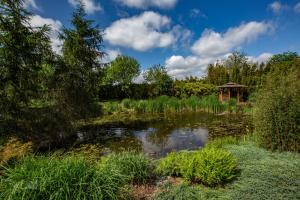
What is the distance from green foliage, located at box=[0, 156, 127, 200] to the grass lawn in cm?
88

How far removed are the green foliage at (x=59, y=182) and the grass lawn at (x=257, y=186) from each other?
876 mm

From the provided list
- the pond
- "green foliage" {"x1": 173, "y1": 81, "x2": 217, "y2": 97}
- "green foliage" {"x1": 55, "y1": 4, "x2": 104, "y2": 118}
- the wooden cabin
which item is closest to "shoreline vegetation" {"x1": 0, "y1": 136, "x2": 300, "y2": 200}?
the pond

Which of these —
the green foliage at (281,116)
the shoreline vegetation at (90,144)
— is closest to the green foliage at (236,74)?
the shoreline vegetation at (90,144)

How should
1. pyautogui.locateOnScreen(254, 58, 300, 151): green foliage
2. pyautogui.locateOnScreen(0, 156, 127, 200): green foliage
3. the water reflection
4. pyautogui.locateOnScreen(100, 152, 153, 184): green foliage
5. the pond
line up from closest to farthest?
pyautogui.locateOnScreen(0, 156, 127, 200): green foliage → pyautogui.locateOnScreen(100, 152, 153, 184): green foliage → pyautogui.locateOnScreen(254, 58, 300, 151): green foliage → the water reflection → the pond

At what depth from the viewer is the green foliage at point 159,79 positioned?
24078mm

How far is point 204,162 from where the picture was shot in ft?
11.8

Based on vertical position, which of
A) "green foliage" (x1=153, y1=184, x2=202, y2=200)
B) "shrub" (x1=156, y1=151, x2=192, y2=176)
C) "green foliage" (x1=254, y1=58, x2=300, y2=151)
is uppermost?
"green foliage" (x1=254, y1=58, x2=300, y2=151)

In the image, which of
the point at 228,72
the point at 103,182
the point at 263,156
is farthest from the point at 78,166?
the point at 228,72

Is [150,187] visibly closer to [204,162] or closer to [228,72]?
[204,162]

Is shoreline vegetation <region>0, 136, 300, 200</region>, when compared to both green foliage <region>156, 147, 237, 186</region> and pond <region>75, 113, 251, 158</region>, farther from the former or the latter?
pond <region>75, 113, 251, 158</region>

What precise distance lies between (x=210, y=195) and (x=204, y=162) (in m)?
0.57

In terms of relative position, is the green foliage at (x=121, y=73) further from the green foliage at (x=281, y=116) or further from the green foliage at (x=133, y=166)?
the green foliage at (x=133, y=166)

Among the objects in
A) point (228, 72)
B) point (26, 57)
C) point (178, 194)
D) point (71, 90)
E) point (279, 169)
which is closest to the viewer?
point (178, 194)

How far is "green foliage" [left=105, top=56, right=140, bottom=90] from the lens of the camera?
2411 centimetres
